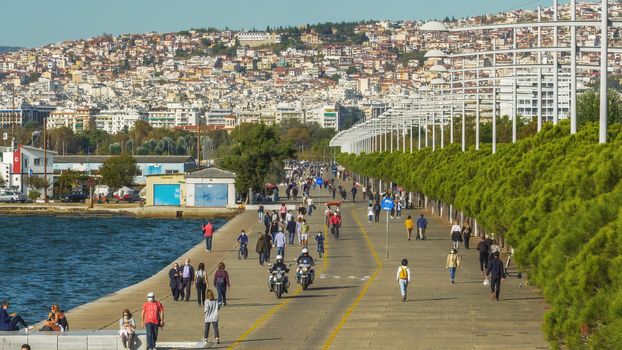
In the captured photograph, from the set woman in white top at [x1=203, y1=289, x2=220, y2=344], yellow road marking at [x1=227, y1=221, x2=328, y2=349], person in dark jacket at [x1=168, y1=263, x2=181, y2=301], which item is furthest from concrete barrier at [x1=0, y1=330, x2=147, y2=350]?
person in dark jacket at [x1=168, y1=263, x2=181, y2=301]

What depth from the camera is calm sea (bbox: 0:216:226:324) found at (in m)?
53.1

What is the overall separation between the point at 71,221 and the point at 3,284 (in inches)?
1800

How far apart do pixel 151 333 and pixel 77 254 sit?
49340 mm

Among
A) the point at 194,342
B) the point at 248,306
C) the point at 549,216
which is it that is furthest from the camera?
the point at 248,306

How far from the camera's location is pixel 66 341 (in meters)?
28.0

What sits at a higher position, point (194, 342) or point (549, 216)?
point (549, 216)

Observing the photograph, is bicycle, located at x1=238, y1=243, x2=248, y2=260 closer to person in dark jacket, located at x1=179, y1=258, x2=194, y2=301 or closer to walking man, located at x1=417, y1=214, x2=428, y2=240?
walking man, located at x1=417, y1=214, x2=428, y2=240

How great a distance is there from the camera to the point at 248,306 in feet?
119

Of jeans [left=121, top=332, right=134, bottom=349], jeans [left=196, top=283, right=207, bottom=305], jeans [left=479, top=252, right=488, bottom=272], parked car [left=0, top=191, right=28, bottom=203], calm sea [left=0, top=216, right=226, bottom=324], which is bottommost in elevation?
calm sea [left=0, top=216, right=226, bottom=324]

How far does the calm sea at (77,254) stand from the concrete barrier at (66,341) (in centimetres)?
1435

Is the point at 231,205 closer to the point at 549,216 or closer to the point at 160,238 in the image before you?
the point at 160,238

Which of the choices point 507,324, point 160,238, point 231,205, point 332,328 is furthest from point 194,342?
point 231,205

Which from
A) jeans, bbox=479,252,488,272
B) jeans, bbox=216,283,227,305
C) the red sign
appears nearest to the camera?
jeans, bbox=216,283,227,305

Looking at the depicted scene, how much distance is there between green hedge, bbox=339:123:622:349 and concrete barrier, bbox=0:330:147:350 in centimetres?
734
